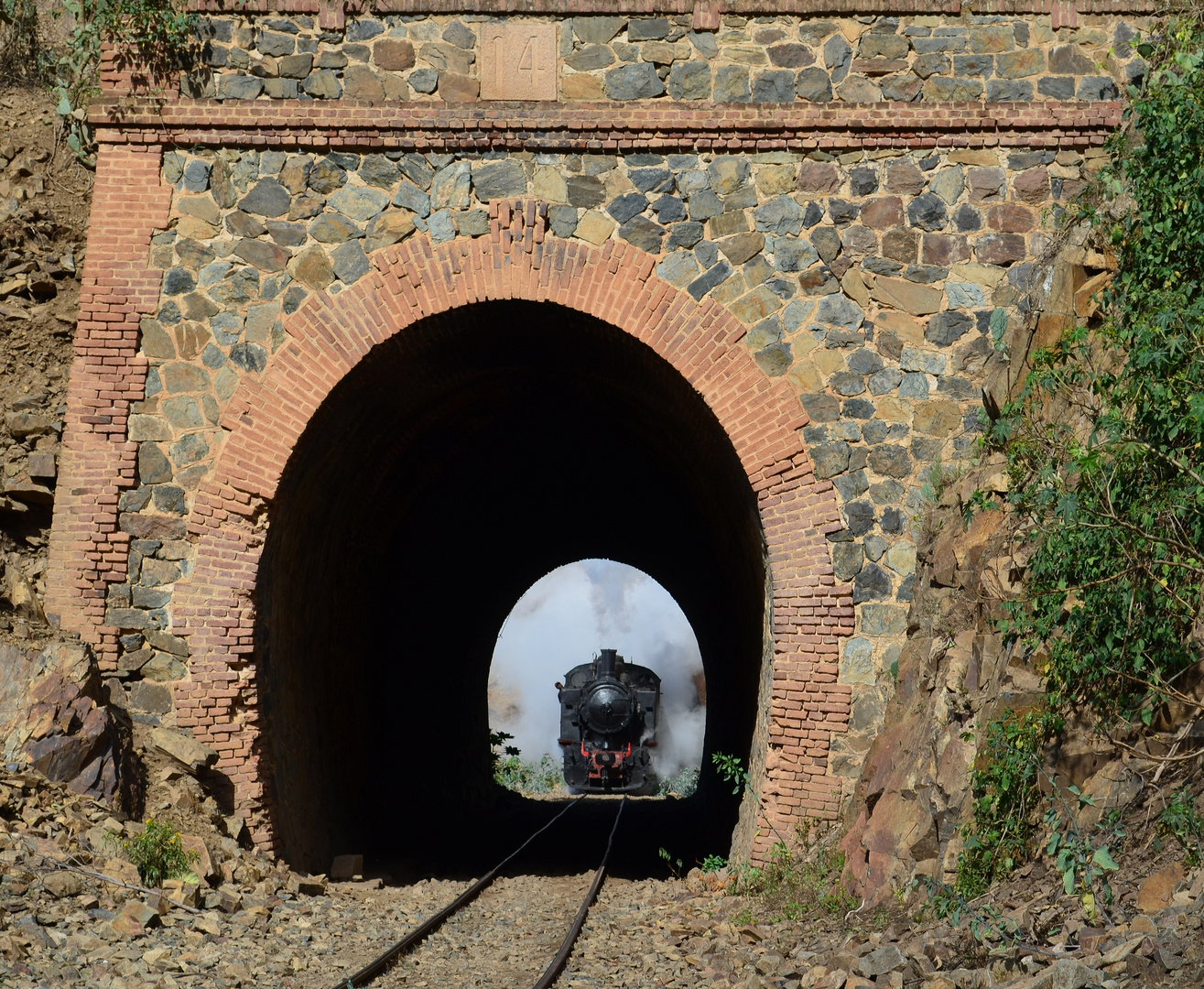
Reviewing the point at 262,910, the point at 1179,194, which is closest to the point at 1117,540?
the point at 1179,194

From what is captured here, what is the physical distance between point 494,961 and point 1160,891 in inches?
190

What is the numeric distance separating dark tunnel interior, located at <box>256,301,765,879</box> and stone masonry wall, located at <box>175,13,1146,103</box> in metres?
2.08

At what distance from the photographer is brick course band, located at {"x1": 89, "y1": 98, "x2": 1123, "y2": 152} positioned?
32.3 feet

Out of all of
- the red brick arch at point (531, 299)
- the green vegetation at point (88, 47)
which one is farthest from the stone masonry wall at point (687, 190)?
the green vegetation at point (88, 47)

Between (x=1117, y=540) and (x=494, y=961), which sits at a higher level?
(x=1117, y=540)

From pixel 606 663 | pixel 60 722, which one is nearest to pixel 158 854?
pixel 60 722

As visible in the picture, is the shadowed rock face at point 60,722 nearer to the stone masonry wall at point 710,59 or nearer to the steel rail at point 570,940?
the steel rail at point 570,940

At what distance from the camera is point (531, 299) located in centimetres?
980

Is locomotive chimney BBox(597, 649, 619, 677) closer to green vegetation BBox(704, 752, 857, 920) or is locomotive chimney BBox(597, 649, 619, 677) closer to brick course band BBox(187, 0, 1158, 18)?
green vegetation BBox(704, 752, 857, 920)

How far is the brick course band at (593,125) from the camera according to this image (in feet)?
32.3

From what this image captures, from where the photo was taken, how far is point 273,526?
977cm

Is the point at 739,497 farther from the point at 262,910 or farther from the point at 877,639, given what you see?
the point at 262,910

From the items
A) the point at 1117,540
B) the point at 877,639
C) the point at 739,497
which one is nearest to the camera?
the point at 1117,540

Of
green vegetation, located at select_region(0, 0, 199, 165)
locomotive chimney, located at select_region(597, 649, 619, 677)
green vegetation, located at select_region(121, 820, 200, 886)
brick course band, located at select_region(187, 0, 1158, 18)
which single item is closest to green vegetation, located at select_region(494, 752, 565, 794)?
locomotive chimney, located at select_region(597, 649, 619, 677)
